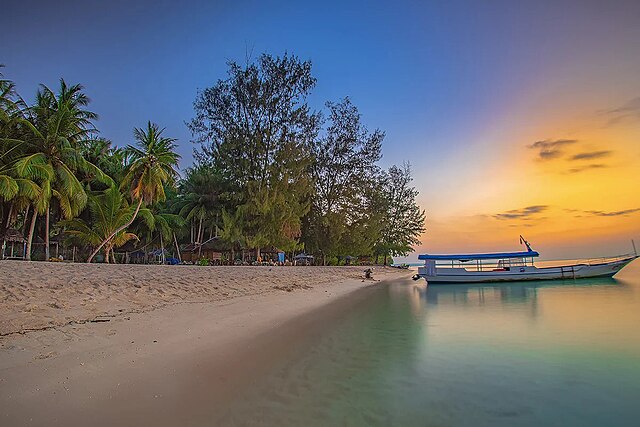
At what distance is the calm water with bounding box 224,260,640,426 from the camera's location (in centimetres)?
433

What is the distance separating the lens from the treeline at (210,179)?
848 inches

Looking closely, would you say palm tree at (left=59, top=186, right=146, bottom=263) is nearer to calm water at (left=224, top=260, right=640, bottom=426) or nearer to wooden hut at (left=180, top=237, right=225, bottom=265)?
wooden hut at (left=180, top=237, right=225, bottom=265)

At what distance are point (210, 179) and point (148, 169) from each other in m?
7.63

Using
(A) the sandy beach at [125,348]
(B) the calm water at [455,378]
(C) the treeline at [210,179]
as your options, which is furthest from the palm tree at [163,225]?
(B) the calm water at [455,378]

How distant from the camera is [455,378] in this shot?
5.88 meters

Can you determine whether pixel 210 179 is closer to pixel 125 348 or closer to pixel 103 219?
pixel 103 219

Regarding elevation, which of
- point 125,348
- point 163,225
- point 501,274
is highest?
point 163,225

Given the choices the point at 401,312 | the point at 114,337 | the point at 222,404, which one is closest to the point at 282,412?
the point at 222,404

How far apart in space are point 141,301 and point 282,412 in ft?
20.7

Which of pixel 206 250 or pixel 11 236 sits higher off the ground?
pixel 11 236

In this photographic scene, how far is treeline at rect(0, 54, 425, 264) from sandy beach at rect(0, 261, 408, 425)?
44.7 feet

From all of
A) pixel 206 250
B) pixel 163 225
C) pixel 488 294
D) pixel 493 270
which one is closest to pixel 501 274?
pixel 493 270

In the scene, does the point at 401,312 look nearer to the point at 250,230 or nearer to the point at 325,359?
the point at 325,359

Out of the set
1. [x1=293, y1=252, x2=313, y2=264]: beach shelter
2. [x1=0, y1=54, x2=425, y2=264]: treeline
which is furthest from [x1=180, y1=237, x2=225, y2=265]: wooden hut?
[x1=293, y1=252, x2=313, y2=264]: beach shelter
